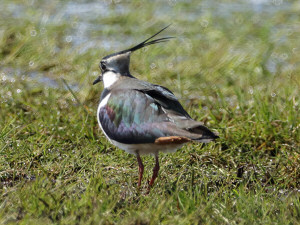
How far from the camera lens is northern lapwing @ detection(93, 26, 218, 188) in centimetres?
392

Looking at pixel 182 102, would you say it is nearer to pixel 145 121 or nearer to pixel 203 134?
pixel 145 121

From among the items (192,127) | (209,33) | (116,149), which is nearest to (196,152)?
(116,149)

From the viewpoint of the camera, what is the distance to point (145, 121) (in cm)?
409

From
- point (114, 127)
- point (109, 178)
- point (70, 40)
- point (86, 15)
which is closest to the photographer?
point (114, 127)

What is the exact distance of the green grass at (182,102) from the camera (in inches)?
146

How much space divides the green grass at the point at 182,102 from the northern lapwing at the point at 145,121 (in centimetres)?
32

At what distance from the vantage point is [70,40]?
7461mm

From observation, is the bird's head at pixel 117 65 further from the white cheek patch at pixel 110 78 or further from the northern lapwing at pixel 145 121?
the northern lapwing at pixel 145 121

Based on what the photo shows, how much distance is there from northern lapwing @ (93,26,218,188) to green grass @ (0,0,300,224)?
0.32 meters

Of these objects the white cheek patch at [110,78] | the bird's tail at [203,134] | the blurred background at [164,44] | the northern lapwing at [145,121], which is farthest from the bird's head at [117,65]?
the blurred background at [164,44]

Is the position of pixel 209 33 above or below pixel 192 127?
below

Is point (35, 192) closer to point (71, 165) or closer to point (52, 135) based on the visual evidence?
point (71, 165)

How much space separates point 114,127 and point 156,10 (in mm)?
4377

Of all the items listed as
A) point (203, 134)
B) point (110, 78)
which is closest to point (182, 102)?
point (110, 78)
